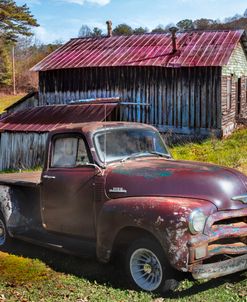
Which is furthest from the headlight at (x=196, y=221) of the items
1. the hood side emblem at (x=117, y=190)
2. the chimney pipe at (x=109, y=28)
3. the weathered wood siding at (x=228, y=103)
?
the chimney pipe at (x=109, y=28)

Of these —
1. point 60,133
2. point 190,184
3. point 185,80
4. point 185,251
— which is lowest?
point 185,251

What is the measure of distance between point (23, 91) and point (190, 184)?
5714 centimetres

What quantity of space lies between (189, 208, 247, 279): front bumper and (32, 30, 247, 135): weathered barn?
45.5 feet

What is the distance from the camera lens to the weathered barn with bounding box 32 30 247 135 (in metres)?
19.8

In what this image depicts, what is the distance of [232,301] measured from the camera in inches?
205

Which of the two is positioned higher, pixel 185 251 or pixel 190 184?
pixel 190 184

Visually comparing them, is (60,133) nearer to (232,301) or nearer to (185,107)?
(232,301)

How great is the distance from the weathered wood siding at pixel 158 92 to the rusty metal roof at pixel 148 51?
41 cm

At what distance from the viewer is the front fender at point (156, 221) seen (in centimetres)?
509

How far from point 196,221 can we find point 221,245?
0.60 metres

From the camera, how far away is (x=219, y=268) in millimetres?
5242

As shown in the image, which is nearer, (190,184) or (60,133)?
(190,184)

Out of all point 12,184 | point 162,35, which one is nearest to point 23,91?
point 162,35

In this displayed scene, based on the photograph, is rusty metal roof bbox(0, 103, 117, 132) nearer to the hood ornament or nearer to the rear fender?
the rear fender
